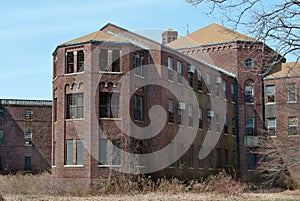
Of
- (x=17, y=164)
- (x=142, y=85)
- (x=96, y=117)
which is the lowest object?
(x=17, y=164)

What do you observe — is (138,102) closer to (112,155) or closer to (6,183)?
(112,155)

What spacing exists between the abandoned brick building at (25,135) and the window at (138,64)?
2488 cm

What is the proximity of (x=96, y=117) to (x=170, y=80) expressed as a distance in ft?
23.2

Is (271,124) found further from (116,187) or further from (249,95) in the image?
(116,187)

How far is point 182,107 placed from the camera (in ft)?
130

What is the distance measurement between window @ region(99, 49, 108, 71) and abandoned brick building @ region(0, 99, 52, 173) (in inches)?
992

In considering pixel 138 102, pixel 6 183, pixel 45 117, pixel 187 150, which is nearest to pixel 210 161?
pixel 187 150

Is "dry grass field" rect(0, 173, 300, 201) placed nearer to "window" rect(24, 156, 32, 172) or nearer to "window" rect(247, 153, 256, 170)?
"window" rect(247, 153, 256, 170)

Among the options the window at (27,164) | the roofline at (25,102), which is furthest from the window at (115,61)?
the roofline at (25,102)

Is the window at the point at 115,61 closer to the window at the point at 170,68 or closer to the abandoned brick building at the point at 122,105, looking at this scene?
the abandoned brick building at the point at 122,105

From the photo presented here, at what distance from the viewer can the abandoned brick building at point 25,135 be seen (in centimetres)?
5703

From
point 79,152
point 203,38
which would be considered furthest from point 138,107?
point 203,38

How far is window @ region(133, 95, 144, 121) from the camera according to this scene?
35.6 meters

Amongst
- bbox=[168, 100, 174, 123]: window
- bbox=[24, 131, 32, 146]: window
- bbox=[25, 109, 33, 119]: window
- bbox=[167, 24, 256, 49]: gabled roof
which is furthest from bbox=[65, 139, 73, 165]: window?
bbox=[25, 109, 33, 119]: window
